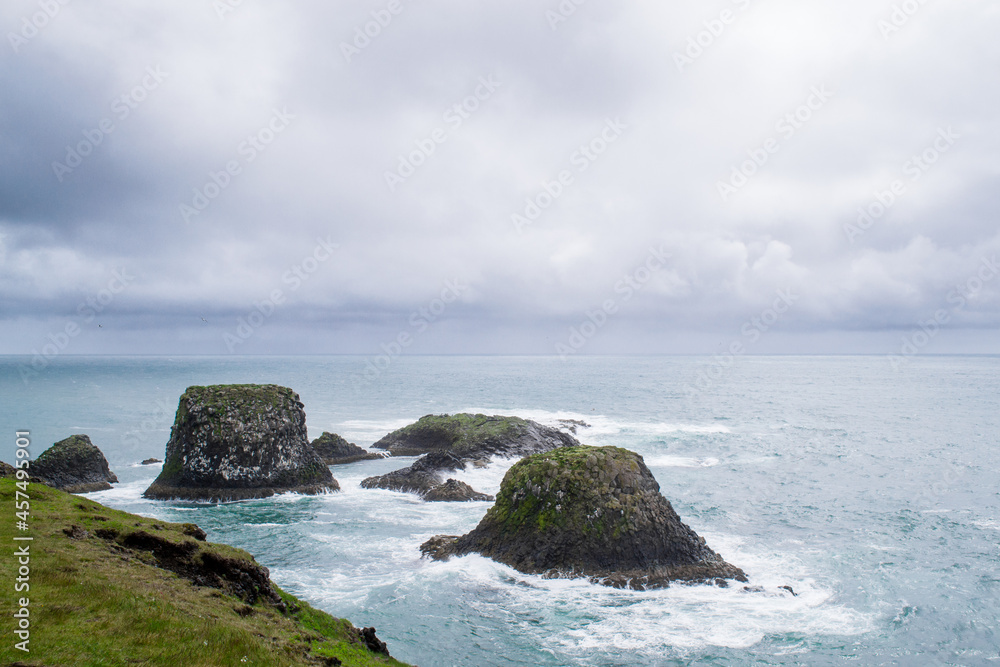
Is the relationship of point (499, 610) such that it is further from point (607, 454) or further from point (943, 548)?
point (943, 548)

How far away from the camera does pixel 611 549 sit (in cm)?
2394

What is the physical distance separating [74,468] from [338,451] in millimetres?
19284

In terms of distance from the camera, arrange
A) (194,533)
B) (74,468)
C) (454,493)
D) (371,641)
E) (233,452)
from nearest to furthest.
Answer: (371,641) < (194,533) < (454,493) < (233,452) < (74,468)

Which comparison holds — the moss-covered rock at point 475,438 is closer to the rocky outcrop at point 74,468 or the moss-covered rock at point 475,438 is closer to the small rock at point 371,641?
the rocky outcrop at point 74,468

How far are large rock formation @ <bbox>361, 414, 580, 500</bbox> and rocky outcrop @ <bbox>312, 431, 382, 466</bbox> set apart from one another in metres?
3.32

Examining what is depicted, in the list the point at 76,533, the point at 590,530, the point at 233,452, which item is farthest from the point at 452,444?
the point at 76,533

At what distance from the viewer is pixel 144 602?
11.0 meters

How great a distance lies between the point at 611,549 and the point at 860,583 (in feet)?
33.8

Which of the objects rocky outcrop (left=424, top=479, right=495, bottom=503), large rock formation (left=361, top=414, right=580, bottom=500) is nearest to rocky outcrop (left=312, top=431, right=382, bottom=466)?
large rock formation (left=361, top=414, right=580, bottom=500)

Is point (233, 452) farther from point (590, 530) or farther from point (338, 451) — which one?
point (590, 530)

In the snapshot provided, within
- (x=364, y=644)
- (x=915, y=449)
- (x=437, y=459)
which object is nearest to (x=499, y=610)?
(x=364, y=644)

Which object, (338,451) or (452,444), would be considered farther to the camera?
(452,444)

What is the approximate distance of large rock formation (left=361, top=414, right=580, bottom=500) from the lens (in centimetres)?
4041

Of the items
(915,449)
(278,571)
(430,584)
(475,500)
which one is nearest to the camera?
(430,584)
